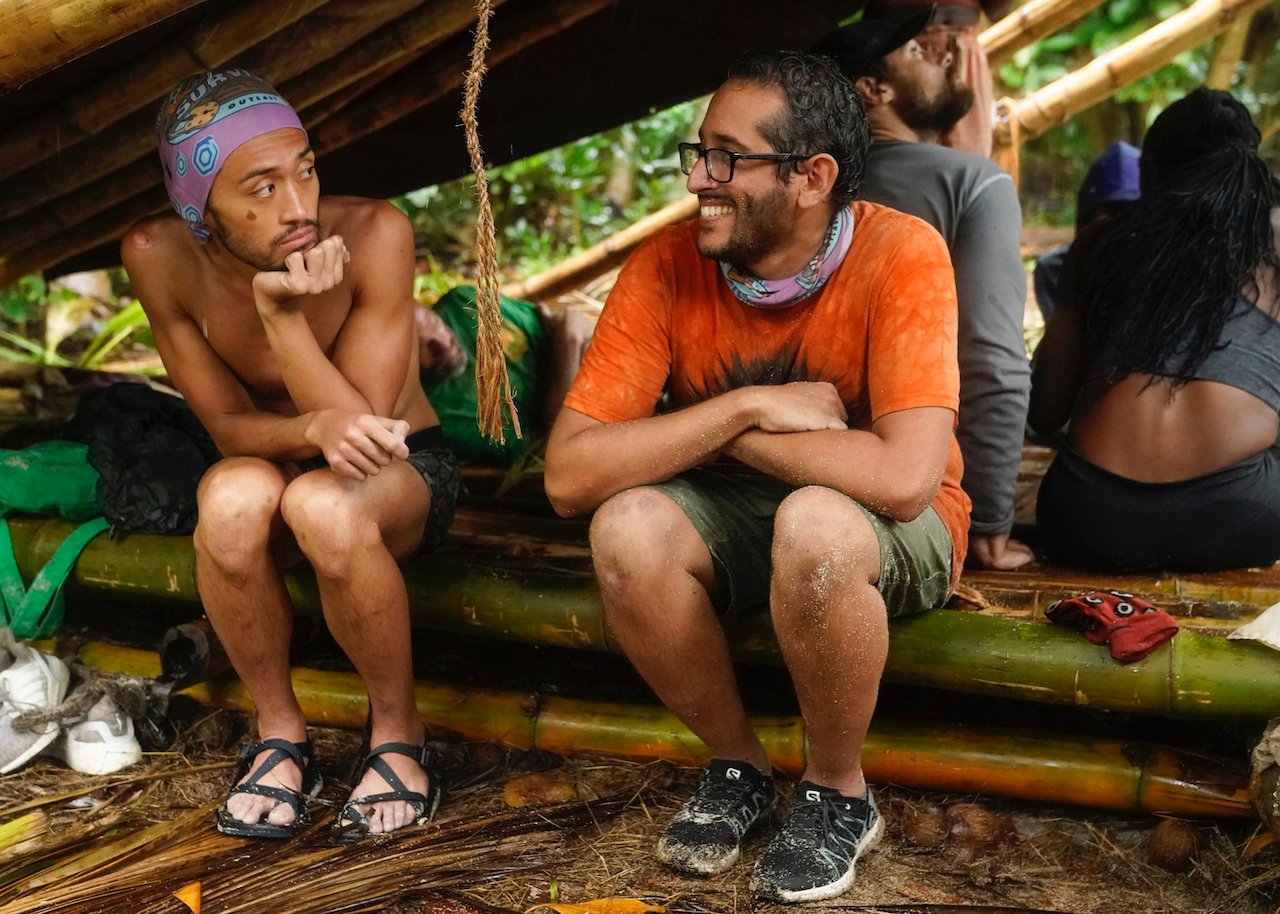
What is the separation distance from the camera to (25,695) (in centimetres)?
354

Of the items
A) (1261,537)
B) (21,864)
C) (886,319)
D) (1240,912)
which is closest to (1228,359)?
(1261,537)

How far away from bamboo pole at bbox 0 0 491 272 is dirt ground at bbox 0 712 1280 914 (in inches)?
78.5

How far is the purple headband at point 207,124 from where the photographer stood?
2.96 metres

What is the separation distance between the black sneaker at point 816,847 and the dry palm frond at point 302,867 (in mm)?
531

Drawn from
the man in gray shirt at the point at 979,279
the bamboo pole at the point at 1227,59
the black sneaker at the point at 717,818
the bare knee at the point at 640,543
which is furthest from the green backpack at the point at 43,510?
the bamboo pole at the point at 1227,59

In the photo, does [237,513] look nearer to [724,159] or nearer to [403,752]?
[403,752]

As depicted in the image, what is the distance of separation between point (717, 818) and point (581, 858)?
325 mm

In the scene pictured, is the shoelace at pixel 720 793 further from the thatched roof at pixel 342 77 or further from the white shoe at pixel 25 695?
the thatched roof at pixel 342 77

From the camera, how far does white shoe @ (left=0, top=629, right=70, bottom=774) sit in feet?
11.4

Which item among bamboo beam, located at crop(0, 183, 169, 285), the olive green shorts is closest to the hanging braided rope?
the olive green shorts

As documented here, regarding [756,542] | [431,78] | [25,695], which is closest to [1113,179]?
[431,78]

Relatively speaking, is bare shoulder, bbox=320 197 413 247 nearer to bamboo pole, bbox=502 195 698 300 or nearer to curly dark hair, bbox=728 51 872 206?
curly dark hair, bbox=728 51 872 206

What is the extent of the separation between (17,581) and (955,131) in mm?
3310

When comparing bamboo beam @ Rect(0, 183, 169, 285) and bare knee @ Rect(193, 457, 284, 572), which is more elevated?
bamboo beam @ Rect(0, 183, 169, 285)
